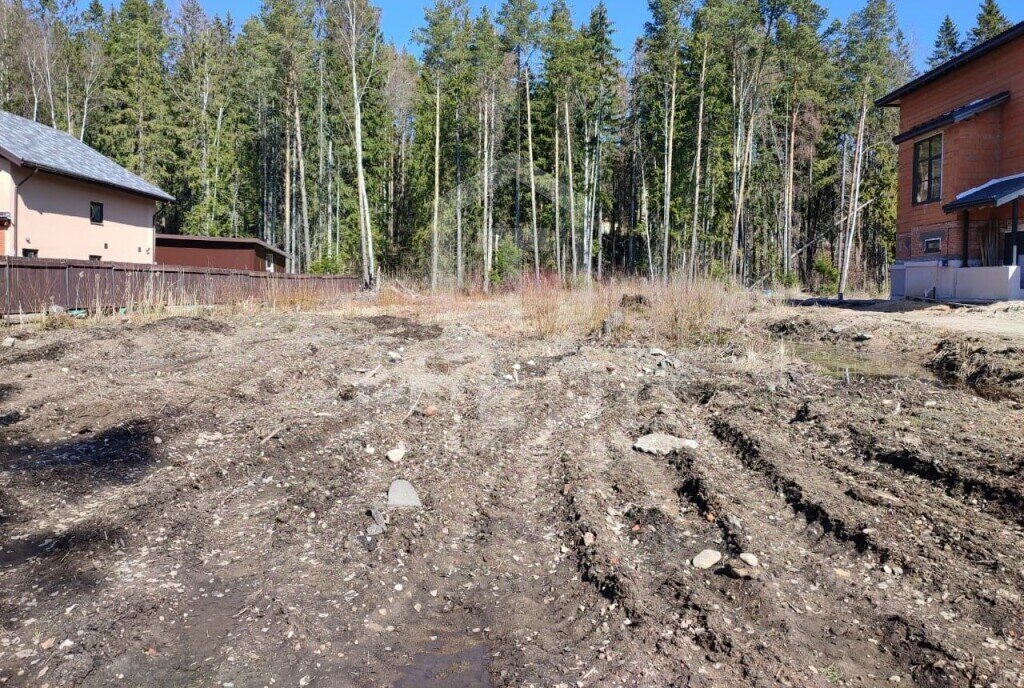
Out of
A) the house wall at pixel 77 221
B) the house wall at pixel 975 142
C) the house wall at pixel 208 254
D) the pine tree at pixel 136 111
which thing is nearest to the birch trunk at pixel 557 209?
the house wall at pixel 208 254

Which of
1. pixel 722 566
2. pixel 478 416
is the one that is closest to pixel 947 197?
pixel 478 416

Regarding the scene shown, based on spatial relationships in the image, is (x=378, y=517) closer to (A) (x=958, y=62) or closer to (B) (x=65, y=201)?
(A) (x=958, y=62)

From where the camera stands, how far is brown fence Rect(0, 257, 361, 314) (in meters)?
14.3

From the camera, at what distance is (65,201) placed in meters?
24.2

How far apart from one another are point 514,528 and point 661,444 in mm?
2039

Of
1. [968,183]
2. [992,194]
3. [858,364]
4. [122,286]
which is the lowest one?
[858,364]

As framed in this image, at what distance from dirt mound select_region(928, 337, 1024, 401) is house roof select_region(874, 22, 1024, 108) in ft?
39.7

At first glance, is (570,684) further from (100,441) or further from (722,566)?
(100,441)

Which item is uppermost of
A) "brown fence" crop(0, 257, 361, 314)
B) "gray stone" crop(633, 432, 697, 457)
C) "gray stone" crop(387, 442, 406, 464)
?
"brown fence" crop(0, 257, 361, 314)

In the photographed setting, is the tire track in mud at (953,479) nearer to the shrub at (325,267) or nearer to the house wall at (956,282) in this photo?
the house wall at (956,282)

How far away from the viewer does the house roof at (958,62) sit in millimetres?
16984

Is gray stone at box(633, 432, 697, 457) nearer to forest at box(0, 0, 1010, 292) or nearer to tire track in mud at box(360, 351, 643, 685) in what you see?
tire track in mud at box(360, 351, 643, 685)

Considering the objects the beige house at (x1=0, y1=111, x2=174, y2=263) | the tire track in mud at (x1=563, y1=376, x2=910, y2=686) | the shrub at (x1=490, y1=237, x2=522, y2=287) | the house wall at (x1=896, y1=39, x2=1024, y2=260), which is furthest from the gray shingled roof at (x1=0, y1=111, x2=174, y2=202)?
the house wall at (x1=896, y1=39, x2=1024, y2=260)

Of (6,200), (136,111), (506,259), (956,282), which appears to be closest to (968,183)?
(956,282)
